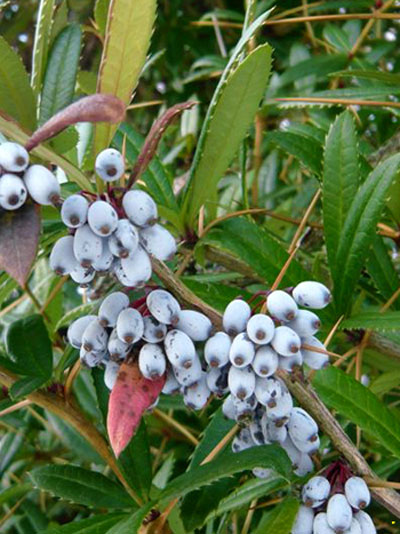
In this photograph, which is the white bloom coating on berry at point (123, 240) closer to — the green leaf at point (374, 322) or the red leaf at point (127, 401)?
the red leaf at point (127, 401)

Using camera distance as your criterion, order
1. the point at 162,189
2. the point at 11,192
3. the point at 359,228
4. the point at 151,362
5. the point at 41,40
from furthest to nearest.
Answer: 1. the point at 162,189
2. the point at 359,228
3. the point at 41,40
4. the point at 151,362
5. the point at 11,192

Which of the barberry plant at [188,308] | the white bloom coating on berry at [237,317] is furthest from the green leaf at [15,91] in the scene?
the white bloom coating on berry at [237,317]

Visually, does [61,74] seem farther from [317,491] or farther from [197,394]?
[317,491]

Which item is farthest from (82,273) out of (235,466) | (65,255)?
(235,466)

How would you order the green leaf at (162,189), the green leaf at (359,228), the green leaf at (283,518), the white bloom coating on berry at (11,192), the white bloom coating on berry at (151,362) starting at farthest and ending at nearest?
the green leaf at (162,189) < the green leaf at (359,228) < the green leaf at (283,518) < the white bloom coating on berry at (151,362) < the white bloom coating on berry at (11,192)

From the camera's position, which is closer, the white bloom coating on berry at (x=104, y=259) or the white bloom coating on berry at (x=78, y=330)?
the white bloom coating on berry at (x=104, y=259)

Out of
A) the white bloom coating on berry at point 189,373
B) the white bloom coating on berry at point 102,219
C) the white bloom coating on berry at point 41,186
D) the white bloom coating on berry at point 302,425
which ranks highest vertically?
the white bloom coating on berry at point 41,186
